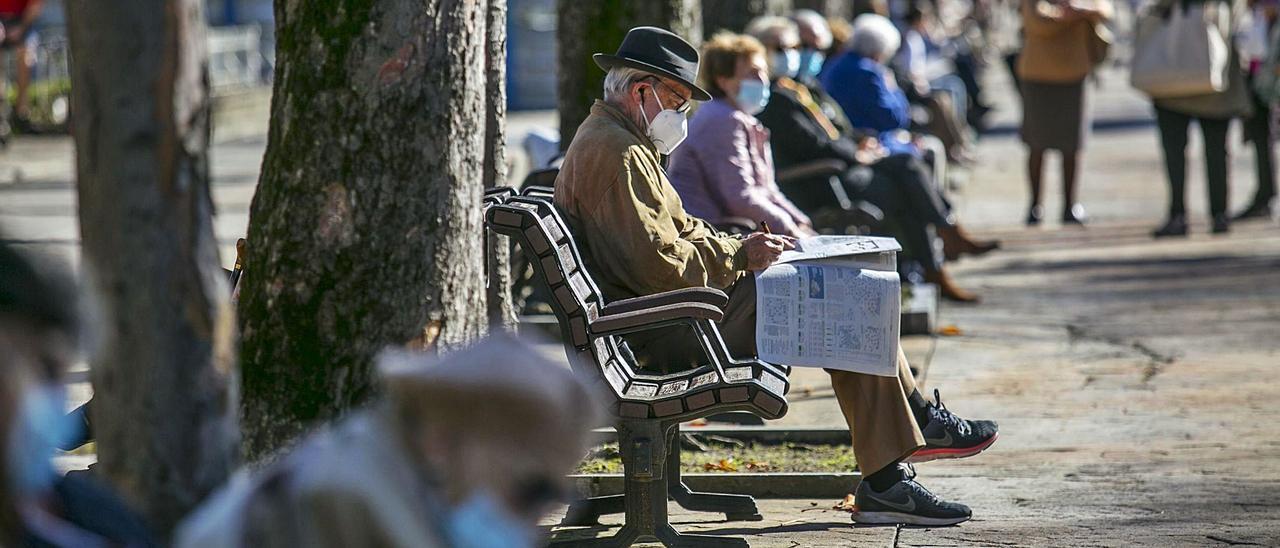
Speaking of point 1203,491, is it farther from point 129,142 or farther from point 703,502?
point 129,142

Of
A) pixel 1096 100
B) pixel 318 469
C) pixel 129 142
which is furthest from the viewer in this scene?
pixel 1096 100

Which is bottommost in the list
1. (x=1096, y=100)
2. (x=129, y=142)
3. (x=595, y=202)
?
(x=1096, y=100)

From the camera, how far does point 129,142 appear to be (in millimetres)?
2893

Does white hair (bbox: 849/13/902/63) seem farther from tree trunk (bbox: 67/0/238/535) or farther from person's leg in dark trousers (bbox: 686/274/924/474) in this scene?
tree trunk (bbox: 67/0/238/535)

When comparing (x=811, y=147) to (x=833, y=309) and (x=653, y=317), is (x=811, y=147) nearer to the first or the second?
(x=833, y=309)

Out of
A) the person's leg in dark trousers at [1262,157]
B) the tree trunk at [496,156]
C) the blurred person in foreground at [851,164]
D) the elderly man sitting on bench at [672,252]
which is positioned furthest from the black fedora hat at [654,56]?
the person's leg in dark trousers at [1262,157]

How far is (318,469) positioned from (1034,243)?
37.6 ft

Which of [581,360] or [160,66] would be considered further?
[581,360]

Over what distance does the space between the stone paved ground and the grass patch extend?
33cm

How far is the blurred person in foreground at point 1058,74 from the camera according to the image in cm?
1352

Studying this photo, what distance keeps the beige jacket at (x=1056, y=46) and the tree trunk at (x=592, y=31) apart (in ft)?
17.4

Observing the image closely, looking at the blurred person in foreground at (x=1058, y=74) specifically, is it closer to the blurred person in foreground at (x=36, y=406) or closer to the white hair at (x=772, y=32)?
the white hair at (x=772, y=32)

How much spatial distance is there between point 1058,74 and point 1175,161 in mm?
1115

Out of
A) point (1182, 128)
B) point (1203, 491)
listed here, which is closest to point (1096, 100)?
point (1182, 128)
